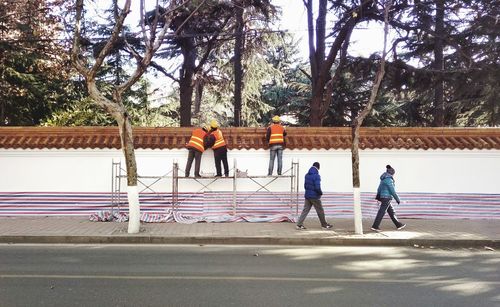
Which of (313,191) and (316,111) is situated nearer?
(313,191)

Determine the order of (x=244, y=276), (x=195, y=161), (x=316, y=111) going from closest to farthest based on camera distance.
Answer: (x=244, y=276)
(x=195, y=161)
(x=316, y=111)

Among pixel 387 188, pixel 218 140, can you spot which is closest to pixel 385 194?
pixel 387 188

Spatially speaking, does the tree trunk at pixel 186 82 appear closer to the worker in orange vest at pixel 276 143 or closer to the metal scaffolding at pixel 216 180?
the metal scaffolding at pixel 216 180

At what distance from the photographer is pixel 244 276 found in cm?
695

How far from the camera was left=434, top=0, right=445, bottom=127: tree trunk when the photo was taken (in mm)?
17522

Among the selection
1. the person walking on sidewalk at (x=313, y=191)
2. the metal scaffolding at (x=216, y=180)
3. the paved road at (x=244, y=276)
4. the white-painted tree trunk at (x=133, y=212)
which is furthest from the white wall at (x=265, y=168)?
the paved road at (x=244, y=276)

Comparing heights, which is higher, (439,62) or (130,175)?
(439,62)

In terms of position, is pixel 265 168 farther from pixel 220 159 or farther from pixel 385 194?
pixel 385 194

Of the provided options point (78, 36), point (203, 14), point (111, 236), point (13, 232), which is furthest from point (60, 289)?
point (203, 14)

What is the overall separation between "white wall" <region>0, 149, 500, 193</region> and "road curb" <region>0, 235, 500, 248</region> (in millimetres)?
3076

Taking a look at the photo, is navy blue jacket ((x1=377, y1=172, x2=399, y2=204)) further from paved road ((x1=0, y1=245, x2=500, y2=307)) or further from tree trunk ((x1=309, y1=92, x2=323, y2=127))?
tree trunk ((x1=309, y1=92, x2=323, y2=127))

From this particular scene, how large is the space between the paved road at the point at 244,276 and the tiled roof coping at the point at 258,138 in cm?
409

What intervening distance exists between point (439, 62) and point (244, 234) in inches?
604

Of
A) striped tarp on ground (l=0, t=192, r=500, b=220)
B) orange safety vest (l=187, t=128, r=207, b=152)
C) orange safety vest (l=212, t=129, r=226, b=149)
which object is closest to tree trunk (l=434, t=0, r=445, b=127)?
striped tarp on ground (l=0, t=192, r=500, b=220)
